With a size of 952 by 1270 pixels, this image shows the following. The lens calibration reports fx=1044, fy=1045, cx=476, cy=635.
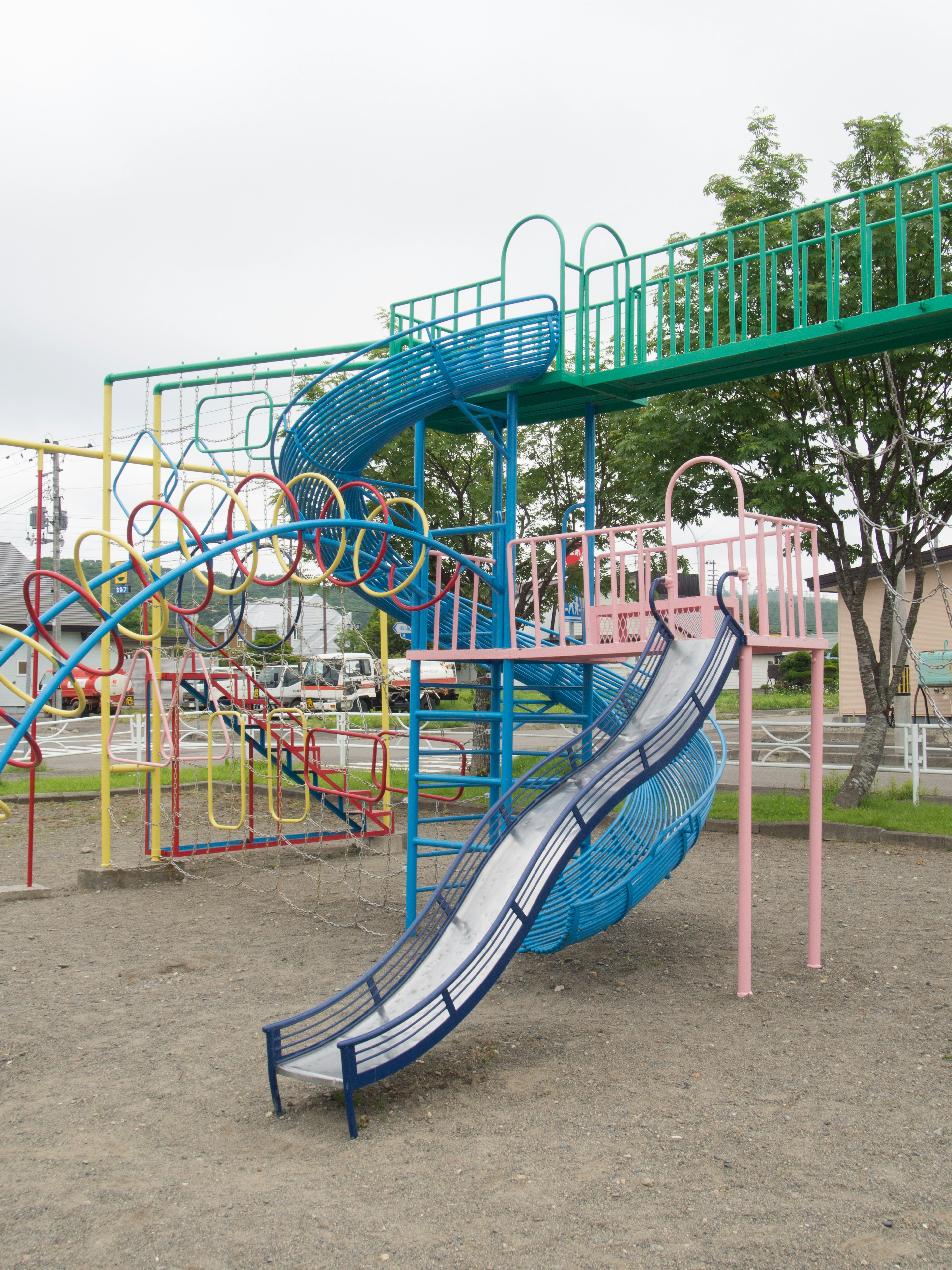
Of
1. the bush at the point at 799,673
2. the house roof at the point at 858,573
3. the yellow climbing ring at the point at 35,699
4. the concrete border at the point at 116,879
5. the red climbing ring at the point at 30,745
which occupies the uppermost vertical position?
the house roof at the point at 858,573

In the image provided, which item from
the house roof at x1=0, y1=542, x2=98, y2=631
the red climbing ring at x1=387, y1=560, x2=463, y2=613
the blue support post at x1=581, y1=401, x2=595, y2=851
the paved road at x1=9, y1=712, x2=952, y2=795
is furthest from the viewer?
the house roof at x1=0, y1=542, x2=98, y2=631

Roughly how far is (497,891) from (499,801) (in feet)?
1.81

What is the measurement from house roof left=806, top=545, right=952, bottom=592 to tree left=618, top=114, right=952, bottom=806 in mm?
531

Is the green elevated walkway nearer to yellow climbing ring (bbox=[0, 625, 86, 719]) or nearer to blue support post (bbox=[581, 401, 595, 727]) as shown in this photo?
blue support post (bbox=[581, 401, 595, 727])

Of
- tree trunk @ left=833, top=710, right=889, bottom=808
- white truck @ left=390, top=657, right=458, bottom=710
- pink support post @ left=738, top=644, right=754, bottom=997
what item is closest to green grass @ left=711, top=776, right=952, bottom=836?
tree trunk @ left=833, top=710, right=889, bottom=808

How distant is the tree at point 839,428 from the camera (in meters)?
11.4

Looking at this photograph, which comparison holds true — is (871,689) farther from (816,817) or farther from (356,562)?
(356,562)

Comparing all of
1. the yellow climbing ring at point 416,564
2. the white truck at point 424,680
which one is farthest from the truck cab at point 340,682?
the yellow climbing ring at point 416,564

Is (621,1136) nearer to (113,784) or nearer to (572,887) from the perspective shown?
(572,887)

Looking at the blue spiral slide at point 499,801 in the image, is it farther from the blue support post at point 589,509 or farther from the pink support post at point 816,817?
the pink support post at point 816,817

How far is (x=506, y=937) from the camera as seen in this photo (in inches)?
197

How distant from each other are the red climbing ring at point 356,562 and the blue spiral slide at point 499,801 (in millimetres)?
355

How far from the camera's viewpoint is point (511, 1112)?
4484 mm

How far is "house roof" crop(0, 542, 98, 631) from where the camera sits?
126 feet
